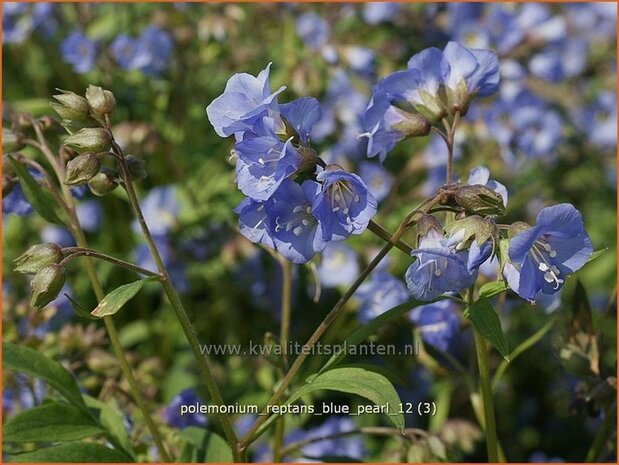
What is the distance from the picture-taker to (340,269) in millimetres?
3256

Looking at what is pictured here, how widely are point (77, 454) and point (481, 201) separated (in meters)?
1.01

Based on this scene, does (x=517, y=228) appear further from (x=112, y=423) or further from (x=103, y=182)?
(x=112, y=423)

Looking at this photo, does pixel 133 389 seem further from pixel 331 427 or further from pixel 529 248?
pixel 331 427

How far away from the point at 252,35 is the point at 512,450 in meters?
2.21

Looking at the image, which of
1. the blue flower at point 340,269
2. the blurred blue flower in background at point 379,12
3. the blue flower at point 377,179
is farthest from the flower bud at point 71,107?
the blurred blue flower in background at point 379,12

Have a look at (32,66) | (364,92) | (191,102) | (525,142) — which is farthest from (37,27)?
(525,142)

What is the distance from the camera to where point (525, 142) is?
406cm

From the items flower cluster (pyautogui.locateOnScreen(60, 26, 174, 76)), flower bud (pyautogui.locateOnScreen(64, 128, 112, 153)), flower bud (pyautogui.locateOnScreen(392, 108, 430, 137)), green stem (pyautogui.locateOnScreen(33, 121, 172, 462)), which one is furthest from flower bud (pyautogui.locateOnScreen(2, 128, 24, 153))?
flower cluster (pyautogui.locateOnScreen(60, 26, 174, 76))

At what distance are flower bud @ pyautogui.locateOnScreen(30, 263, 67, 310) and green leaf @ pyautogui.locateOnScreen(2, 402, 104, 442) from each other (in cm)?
37

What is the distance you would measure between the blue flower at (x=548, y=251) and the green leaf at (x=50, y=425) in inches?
38.1

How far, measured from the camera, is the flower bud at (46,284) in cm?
159

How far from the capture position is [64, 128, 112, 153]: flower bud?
5.30 ft

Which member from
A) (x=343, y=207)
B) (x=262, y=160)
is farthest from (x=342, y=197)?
(x=262, y=160)

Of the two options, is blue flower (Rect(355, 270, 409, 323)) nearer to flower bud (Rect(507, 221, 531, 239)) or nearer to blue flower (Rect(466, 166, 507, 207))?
blue flower (Rect(466, 166, 507, 207))
